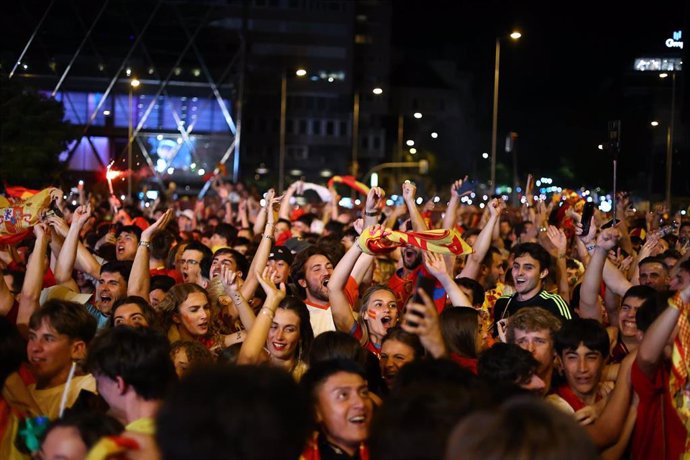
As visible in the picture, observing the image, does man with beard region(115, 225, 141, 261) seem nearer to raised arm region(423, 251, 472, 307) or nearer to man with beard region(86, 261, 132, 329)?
man with beard region(86, 261, 132, 329)

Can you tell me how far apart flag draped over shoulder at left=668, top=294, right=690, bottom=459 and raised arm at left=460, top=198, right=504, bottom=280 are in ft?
14.5

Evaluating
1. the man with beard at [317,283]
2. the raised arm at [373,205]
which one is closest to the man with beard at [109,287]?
the man with beard at [317,283]

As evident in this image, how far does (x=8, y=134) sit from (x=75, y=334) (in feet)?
103

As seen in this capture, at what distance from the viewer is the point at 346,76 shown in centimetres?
8219

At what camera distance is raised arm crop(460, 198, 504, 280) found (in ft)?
31.2

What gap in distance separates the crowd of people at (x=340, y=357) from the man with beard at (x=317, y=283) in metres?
0.02

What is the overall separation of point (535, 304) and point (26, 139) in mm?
30868

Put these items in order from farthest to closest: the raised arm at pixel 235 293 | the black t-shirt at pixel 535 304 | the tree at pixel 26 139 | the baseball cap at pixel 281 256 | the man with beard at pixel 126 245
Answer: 1. the tree at pixel 26 139
2. the man with beard at pixel 126 245
3. the baseball cap at pixel 281 256
4. the black t-shirt at pixel 535 304
5. the raised arm at pixel 235 293

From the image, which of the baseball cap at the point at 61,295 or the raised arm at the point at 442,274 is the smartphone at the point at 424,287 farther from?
the baseball cap at the point at 61,295

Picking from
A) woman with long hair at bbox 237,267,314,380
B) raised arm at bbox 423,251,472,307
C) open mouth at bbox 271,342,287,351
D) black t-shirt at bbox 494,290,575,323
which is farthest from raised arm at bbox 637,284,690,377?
black t-shirt at bbox 494,290,575,323

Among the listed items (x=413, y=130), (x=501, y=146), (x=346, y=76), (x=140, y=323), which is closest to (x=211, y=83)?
(x=346, y=76)

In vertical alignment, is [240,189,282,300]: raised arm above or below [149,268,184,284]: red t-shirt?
above

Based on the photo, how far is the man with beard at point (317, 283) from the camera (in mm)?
7914

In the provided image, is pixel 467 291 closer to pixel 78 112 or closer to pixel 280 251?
pixel 280 251
